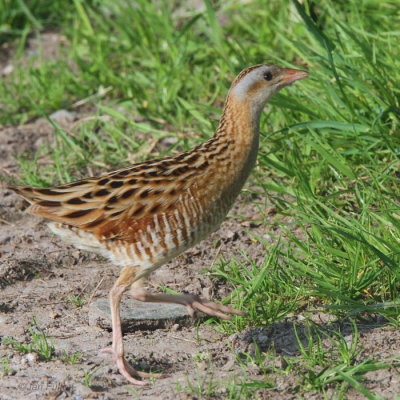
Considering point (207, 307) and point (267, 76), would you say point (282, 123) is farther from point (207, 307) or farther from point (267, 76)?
point (207, 307)

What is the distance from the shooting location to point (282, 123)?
604 centimetres

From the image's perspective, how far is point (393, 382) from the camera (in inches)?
147

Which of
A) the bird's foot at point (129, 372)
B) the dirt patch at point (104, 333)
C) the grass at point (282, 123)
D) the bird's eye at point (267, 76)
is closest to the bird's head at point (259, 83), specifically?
the bird's eye at point (267, 76)

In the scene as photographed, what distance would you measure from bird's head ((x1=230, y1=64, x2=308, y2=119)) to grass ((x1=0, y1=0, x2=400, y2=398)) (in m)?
0.60

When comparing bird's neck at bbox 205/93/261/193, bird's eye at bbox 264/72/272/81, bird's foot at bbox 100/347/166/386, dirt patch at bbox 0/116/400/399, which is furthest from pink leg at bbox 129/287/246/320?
bird's eye at bbox 264/72/272/81

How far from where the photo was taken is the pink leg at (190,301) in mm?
4480

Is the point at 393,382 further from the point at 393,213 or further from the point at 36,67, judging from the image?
the point at 36,67

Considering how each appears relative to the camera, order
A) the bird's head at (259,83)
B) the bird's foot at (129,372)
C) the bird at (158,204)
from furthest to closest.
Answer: the bird's head at (259,83), the bird at (158,204), the bird's foot at (129,372)

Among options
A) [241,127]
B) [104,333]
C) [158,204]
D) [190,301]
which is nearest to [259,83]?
[241,127]

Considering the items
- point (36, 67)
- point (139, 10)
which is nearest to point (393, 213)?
point (139, 10)

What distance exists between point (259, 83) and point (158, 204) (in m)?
1.04

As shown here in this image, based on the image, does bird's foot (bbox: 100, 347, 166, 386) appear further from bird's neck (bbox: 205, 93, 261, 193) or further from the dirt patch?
bird's neck (bbox: 205, 93, 261, 193)

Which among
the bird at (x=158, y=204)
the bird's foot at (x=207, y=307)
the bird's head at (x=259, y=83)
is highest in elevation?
the bird's head at (x=259, y=83)

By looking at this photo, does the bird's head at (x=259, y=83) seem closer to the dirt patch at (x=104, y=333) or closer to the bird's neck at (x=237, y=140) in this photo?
the bird's neck at (x=237, y=140)
